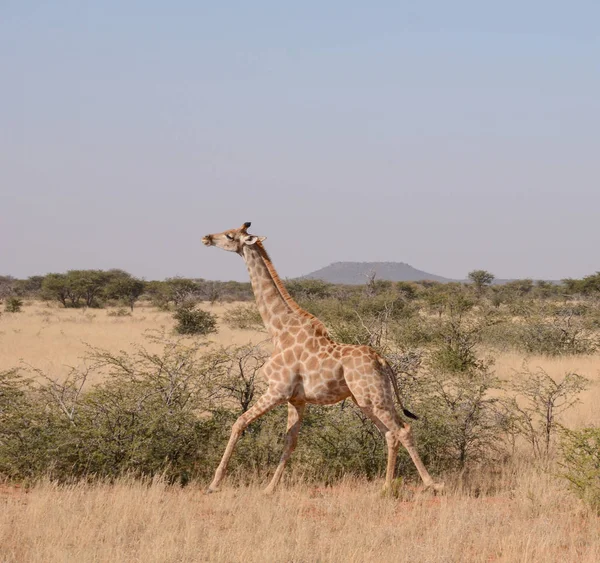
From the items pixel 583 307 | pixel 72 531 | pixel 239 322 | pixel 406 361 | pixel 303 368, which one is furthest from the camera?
pixel 239 322

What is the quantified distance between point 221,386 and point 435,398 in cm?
295

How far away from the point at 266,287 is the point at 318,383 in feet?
4.33

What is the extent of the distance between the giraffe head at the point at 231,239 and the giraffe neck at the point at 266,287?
0.36 ft

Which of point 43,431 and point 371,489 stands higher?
point 43,431

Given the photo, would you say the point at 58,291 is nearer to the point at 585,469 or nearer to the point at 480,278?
the point at 480,278

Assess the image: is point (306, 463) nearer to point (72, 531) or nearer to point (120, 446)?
point (120, 446)

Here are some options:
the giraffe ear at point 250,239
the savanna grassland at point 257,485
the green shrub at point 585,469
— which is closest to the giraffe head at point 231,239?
the giraffe ear at point 250,239

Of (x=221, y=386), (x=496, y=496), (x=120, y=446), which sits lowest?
(x=496, y=496)

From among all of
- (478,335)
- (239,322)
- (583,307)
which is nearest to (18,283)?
(239,322)

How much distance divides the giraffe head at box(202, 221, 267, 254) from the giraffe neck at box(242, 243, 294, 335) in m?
0.11

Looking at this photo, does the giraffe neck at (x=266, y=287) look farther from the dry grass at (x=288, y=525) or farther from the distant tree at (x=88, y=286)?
the distant tree at (x=88, y=286)

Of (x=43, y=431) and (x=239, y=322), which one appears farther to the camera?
(x=239, y=322)

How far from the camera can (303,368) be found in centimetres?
830

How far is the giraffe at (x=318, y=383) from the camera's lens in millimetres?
8172
